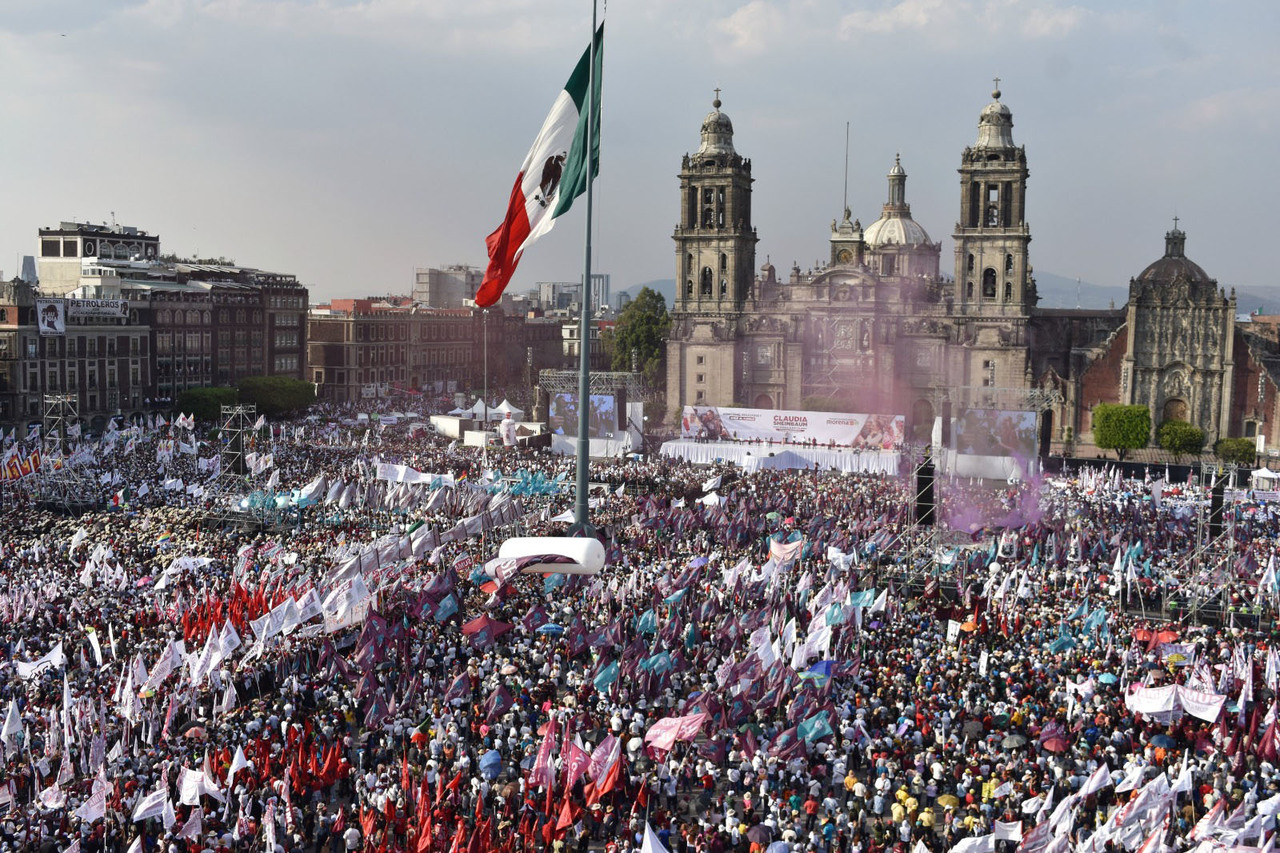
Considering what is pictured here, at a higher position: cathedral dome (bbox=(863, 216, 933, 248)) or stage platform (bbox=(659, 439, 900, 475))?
cathedral dome (bbox=(863, 216, 933, 248))

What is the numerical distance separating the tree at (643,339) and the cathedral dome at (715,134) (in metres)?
15.1

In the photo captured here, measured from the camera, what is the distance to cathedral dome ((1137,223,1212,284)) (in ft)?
232

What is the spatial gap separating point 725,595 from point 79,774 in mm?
14058

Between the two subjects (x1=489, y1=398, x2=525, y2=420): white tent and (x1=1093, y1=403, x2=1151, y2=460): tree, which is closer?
(x1=489, y1=398, x2=525, y2=420): white tent

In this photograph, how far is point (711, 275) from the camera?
261 ft

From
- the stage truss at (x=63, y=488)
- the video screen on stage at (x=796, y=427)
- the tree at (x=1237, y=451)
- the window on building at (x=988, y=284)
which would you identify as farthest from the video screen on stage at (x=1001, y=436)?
the stage truss at (x=63, y=488)

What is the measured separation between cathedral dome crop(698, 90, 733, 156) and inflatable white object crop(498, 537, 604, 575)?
64.6 metres

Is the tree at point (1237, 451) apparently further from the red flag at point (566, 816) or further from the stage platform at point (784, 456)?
the red flag at point (566, 816)

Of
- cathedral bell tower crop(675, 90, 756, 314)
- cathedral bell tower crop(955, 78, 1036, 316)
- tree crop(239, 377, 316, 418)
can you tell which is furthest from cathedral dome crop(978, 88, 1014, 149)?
tree crop(239, 377, 316, 418)

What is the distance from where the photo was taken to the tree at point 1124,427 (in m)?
64.5

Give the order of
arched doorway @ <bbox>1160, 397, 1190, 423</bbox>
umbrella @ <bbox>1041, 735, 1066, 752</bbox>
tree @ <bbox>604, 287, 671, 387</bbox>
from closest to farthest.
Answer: umbrella @ <bbox>1041, 735, 1066, 752</bbox> → arched doorway @ <bbox>1160, 397, 1190, 423</bbox> → tree @ <bbox>604, 287, 671, 387</bbox>

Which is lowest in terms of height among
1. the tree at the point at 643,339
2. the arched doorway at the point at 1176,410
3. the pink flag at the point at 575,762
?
the pink flag at the point at 575,762

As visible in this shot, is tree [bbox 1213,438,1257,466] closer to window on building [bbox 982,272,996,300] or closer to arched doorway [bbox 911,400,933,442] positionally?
arched doorway [bbox 911,400,933,442]

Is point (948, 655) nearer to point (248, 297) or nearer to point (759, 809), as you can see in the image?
point (759, 809)
